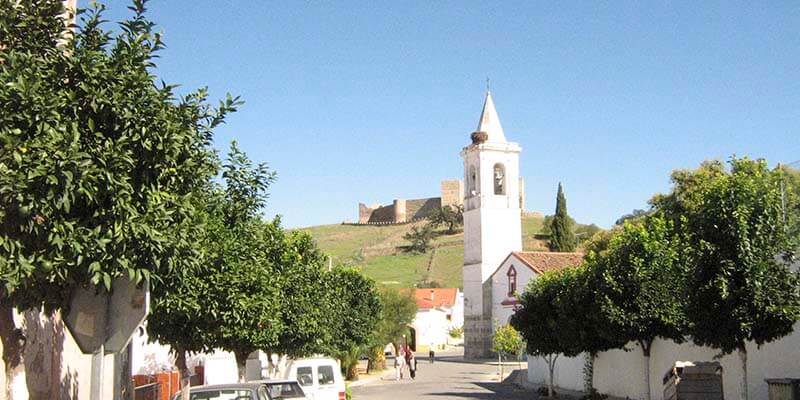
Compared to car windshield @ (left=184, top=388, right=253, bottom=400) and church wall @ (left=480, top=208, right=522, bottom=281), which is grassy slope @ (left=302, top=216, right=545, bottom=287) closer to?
church wall @ (left=480, top=208, right=522, bottom=281)

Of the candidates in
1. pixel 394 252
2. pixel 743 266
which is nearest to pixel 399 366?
pixel 743 266

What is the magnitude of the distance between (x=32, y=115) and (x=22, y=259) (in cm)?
112

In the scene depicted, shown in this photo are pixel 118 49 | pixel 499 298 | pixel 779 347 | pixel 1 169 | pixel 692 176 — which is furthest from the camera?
pixel 499 298

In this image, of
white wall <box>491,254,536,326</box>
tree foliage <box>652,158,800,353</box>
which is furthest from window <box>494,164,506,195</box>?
tree foliage <box>652,158,800,353</box>

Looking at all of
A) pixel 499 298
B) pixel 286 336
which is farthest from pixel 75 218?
pixel 499 298

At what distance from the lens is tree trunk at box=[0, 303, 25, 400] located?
8320mm

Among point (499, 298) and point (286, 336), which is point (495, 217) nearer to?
point (499, 298)

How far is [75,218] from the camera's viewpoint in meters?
6.84

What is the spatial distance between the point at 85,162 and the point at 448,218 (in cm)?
14626

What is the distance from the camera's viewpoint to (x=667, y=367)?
26.6 meters

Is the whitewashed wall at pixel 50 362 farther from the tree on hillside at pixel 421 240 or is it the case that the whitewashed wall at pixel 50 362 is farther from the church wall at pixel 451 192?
the church wall at pixel 451 192

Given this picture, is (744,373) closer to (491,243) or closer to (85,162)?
(85,162)

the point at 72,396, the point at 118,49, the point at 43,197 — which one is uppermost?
the point at 118,49

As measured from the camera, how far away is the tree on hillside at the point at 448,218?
152375 mm
